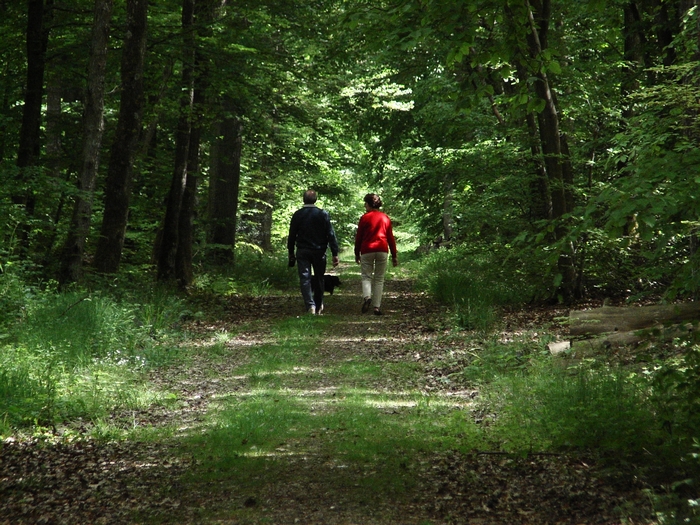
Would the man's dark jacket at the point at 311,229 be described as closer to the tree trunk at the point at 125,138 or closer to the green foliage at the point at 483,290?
the green foliage at the point at 483,290

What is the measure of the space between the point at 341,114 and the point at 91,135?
9.63 metres

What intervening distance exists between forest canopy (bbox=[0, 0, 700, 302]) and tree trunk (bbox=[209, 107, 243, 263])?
45 mm

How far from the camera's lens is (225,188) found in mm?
19547

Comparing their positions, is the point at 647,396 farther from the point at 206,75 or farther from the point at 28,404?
the point at 206,75

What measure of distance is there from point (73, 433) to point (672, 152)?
17.6 feet

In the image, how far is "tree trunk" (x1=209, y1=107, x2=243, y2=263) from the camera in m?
19.5

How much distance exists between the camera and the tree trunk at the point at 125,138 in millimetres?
11617

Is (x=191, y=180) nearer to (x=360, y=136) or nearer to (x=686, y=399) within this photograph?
(x=360, y=136)

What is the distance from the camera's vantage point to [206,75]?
47.6 feet

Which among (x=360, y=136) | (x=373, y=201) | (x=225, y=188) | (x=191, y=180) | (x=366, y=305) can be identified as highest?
(x=360, y=136)

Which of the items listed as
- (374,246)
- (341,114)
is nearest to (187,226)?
(374,246)

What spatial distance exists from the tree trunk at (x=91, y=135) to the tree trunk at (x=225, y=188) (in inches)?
292

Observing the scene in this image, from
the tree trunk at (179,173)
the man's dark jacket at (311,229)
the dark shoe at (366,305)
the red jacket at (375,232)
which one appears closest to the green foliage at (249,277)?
the tree trunk at (179,173)

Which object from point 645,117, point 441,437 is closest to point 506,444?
point 441,437
